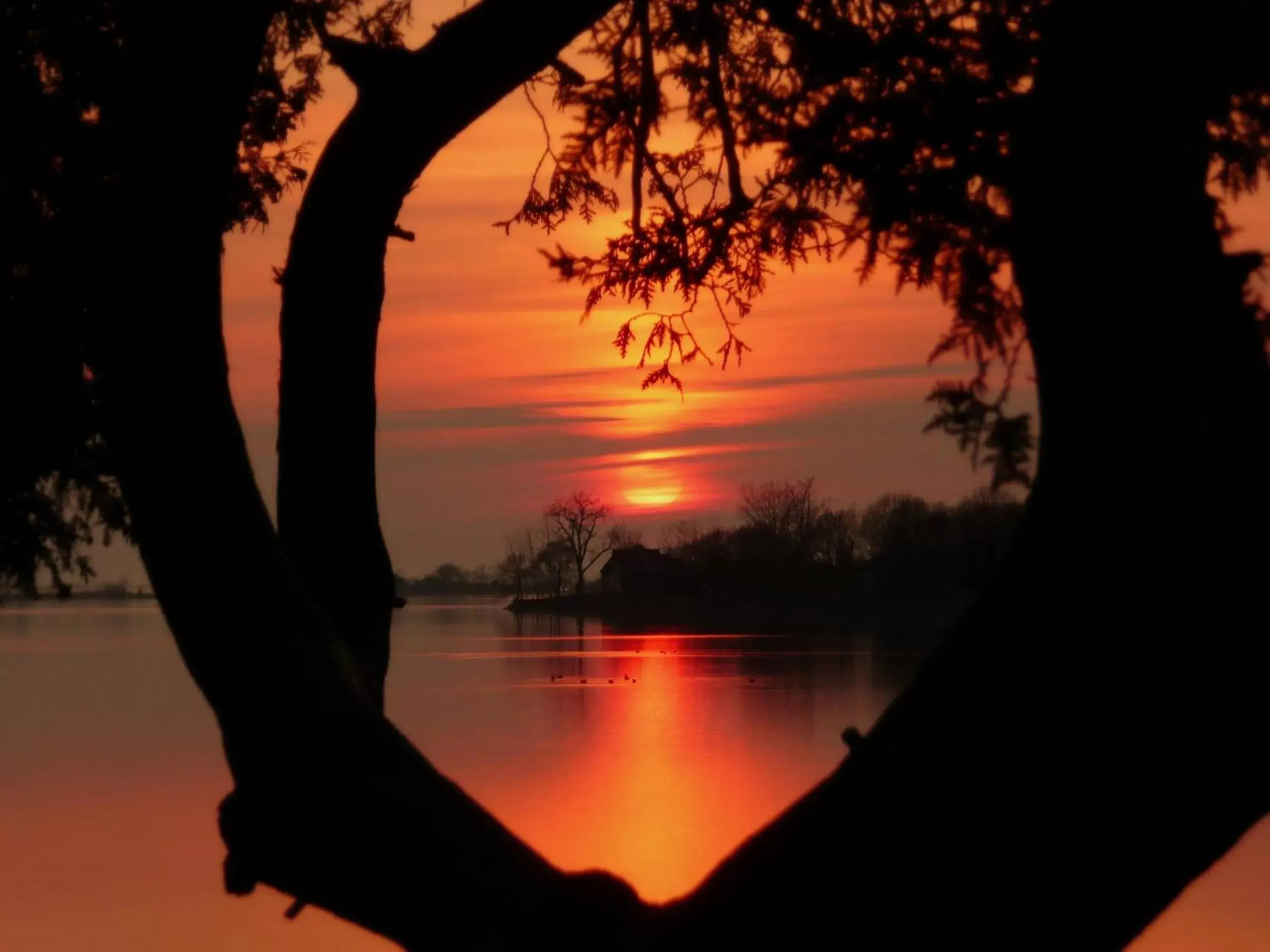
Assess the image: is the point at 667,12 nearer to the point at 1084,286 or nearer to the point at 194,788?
the point at 1084,286

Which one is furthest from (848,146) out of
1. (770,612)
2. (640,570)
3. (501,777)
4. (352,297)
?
(640,570)

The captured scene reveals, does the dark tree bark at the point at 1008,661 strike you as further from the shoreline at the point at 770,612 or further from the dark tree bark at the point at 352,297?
the shoreline at the point at 770,612

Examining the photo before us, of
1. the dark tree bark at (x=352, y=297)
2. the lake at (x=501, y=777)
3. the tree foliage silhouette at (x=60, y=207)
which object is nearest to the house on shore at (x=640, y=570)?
the lake at (x=501, y=777)

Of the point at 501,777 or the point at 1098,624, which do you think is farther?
the point at 501,777

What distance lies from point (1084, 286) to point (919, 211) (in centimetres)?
277

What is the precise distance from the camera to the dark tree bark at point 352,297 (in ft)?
15.5

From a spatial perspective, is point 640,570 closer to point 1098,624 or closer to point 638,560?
point 638,560

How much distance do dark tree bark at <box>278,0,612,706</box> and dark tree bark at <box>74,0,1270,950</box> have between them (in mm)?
891

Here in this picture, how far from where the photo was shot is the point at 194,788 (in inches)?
1155

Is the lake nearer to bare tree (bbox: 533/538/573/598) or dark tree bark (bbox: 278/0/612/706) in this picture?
dark tree bark (bbox: 278/0/612/706)

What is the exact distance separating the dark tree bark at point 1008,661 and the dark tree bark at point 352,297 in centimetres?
89

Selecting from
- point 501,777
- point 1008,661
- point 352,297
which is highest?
point 352,297

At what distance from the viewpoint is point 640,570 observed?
115 meters

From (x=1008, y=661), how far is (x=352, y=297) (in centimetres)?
234
